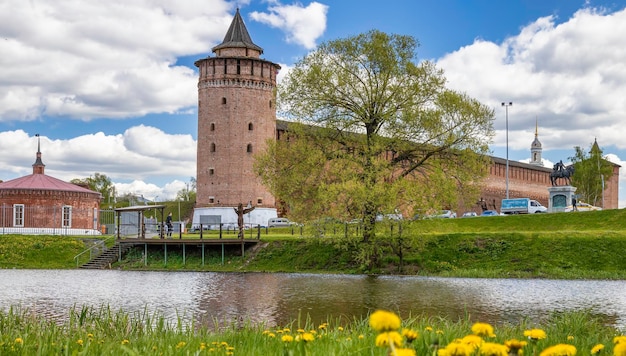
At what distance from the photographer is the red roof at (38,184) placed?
50.8 m

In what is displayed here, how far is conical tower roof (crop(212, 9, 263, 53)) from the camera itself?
6353 centimetres

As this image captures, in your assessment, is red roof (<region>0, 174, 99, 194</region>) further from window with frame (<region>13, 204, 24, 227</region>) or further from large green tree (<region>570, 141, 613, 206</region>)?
large green tree (<region>570, 141, 613, 206</region>)

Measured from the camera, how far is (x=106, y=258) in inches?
1483

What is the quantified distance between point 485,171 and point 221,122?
114 ft

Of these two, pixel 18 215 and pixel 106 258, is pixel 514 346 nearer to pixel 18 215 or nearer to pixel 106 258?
pixel 106 258

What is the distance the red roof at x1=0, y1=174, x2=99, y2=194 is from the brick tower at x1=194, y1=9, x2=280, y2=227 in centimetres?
1245

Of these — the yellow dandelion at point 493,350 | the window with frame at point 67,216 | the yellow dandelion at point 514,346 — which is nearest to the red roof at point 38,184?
the window with frame at point 67,216

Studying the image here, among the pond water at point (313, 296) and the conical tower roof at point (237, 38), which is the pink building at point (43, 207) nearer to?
the conical tower roof at point (237, 38)

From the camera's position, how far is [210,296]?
20141 millimetres

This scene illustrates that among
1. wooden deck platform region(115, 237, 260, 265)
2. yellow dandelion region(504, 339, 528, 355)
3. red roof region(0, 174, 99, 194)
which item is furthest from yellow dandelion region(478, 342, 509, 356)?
red roof region(0, 174, 99, 194)

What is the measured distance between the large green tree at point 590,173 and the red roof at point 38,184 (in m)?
63.3

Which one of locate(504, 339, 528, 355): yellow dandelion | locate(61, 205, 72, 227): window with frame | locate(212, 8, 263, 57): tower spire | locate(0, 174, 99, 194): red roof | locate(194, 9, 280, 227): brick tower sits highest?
locate(212, 8, 263, 57): tower spire

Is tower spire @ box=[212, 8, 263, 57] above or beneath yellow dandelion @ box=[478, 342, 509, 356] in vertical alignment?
above

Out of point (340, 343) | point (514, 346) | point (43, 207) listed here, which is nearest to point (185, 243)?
point (43, 207)
